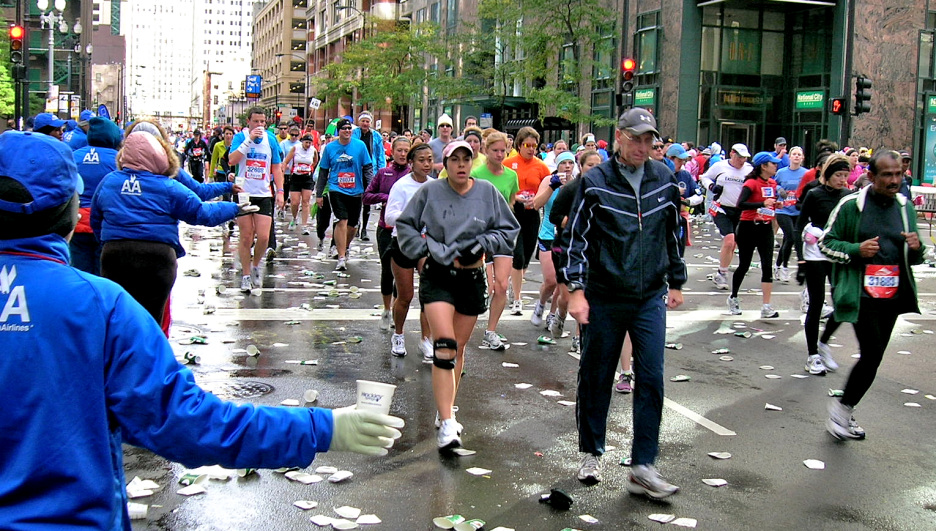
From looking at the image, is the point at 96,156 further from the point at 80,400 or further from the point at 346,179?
the point at 346,179

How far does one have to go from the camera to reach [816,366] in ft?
28.7

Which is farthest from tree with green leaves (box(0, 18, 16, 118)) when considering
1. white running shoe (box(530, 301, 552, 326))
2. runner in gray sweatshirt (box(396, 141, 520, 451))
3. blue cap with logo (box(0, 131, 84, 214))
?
blue cap with logo (box(0, 131, 84, 214))

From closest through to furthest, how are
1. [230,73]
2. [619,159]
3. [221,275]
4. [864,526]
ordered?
[864,526] → [619,159] → [221,275] → [230,73]

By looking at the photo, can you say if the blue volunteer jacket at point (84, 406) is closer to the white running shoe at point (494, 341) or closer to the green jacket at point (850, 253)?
the green jacket at point (850, 253)

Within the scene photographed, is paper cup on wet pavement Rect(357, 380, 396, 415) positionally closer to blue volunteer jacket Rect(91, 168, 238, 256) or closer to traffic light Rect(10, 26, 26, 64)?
blue volunteer jacket Rect(91, 168, 238, 256)

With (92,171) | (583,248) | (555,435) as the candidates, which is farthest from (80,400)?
(92,171)

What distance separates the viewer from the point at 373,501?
5.23m

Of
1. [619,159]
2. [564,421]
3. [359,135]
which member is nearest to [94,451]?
[619,159]

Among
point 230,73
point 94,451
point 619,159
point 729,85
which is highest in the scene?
point 230,73

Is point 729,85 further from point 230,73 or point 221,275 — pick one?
point 230,73

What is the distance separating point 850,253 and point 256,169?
806cm

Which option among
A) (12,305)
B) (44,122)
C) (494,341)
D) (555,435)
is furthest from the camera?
(44,122)

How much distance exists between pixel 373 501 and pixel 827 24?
3760cm

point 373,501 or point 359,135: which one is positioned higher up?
point 359,135
